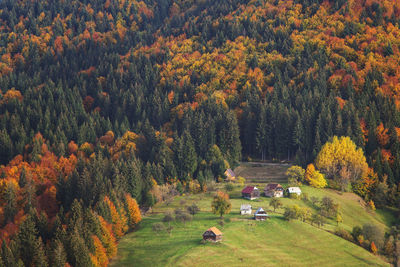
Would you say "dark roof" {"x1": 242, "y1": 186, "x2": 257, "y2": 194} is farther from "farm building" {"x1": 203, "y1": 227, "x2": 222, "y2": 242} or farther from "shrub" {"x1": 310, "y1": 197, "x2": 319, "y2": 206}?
"farm building" {"x1": 203, "y1": 227, "x2": 222, "y2": 242}

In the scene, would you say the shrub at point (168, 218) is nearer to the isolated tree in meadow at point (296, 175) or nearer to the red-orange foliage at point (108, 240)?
the red-orange foliage at point (108, 240)

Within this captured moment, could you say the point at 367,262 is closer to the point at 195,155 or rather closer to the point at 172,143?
the point at 195,155

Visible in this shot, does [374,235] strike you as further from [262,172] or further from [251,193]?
[262,172]

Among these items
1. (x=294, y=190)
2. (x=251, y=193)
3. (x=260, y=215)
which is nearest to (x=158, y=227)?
(x=260, y=215)

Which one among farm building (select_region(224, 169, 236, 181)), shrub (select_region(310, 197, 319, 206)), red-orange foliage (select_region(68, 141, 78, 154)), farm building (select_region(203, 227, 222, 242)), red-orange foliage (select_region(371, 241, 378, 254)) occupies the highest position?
red-orange foliage (select_region(68, 141, 78, 154))

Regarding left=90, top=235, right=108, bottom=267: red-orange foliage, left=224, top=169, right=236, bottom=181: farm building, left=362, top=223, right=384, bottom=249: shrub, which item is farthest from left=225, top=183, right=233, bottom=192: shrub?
left=90, top=235, right=108, bottom=267: red-orange foliage

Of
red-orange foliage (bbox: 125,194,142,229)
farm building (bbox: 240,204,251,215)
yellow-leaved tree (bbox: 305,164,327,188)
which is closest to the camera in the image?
farm building (bbox: 240,204,251,215)
